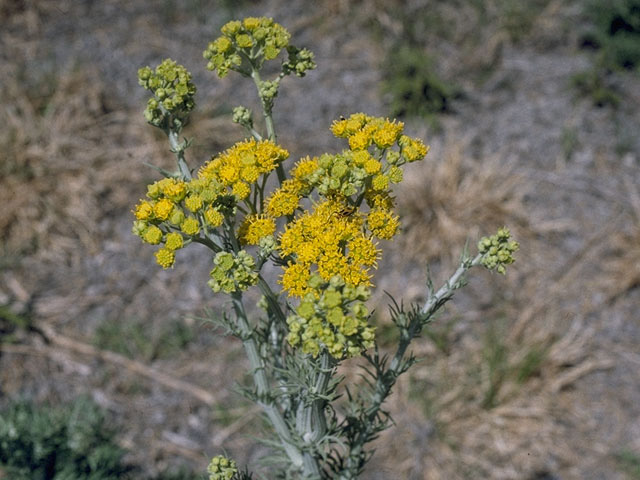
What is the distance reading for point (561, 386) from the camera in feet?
13.1

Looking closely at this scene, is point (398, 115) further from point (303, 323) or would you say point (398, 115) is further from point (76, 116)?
point (303, 323)

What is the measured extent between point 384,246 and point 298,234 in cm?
301

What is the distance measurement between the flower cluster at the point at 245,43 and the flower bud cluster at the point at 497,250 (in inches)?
31.2

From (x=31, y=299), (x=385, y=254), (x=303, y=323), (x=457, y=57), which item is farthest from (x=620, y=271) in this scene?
(x=31, y=299)

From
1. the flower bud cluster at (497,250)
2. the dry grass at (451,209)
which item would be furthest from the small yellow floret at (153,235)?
the dry grass at (451,209)

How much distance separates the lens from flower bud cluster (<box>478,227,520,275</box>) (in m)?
1.67

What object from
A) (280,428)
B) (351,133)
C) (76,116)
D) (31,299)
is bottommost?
(280,428)

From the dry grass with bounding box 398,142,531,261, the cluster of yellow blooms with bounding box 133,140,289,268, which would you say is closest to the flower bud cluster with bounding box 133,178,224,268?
the cluster of yellow blooms with bounding box 133,140,289,268

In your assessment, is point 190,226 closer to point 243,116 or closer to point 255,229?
point 255,229

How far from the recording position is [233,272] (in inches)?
59.9

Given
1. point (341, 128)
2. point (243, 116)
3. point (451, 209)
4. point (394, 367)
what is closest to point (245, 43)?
point (243, 116)

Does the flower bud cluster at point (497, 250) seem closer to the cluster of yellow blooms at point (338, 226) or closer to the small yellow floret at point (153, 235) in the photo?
the cluster of yellow blooms at point (338, 226)

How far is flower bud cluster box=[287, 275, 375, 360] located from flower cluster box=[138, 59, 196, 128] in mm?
643

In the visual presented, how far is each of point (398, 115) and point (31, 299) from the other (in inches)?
127
